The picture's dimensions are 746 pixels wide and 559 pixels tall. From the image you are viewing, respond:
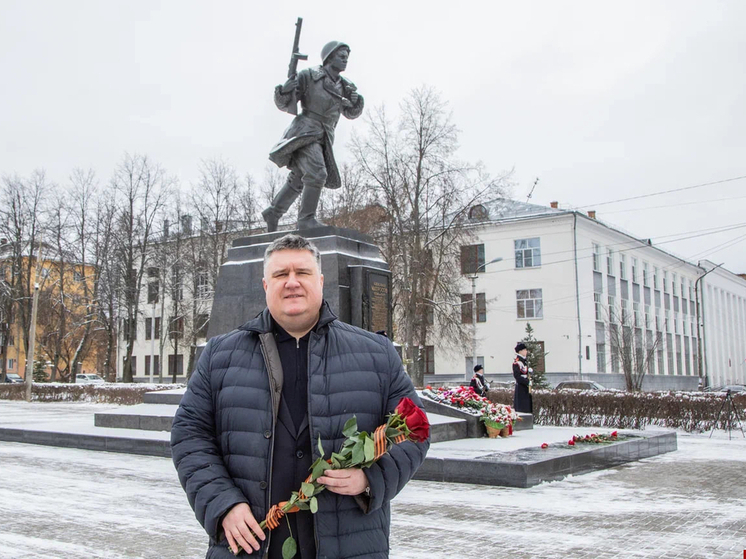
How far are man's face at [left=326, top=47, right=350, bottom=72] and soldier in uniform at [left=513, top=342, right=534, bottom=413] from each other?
618cm

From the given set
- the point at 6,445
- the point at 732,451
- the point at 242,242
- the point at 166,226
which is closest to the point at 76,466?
the point at 6,445

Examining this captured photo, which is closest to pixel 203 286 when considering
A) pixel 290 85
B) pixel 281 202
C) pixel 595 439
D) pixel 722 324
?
pixel 281 202

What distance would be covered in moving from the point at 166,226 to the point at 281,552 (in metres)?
39.3

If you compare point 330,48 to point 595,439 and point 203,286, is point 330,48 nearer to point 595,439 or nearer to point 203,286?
point 595,439

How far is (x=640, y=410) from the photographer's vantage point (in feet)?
52.2

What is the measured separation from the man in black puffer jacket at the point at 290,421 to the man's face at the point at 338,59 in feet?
32.0

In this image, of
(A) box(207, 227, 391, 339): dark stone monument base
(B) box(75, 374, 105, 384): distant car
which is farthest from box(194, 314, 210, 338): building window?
(A) box(207, 227, 391, 339): dark stone monument base

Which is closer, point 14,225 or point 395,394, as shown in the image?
point 395,394

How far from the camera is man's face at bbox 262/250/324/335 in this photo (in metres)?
2.68

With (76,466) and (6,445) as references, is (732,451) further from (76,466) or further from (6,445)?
(6,445)

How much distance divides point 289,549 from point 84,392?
3015 cm

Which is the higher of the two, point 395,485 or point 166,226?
point 166,226

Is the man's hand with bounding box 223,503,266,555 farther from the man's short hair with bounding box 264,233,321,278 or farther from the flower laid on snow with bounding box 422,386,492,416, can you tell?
the flower laid on snow with bounding box 422,386,492,416

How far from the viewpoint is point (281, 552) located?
2.43 meters
